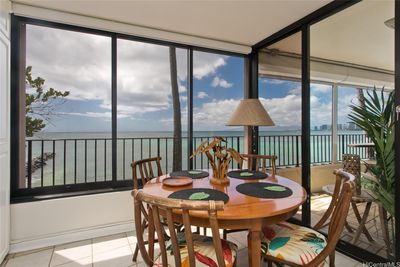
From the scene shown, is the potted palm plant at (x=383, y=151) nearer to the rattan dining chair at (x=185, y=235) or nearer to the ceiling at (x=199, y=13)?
the ceiling at (x=199, y=13)

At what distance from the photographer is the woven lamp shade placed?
6.23 feet

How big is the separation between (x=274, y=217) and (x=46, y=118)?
2.84 metres

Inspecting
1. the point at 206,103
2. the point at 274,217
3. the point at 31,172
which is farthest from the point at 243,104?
the point at 31,172

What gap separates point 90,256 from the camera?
2.07 m

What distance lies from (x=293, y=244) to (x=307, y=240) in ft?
0.36

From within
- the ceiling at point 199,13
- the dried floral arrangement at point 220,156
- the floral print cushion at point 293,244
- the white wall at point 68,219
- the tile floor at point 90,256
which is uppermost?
the ceiling at point 199,13

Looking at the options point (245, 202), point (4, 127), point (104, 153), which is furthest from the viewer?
point (104, 153)

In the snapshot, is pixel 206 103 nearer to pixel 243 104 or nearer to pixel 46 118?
pixel 243 104

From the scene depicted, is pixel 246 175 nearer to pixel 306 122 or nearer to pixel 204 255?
pixel 204 255

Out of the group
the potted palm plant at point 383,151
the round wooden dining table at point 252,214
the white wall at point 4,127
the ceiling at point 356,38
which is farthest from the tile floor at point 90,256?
the ceiling at point 356,38

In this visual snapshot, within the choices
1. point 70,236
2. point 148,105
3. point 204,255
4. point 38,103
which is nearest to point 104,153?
point 38,103

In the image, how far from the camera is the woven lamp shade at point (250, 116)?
6.23ft

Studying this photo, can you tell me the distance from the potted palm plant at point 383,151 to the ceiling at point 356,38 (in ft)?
1.01

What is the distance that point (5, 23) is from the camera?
2.01 meters
